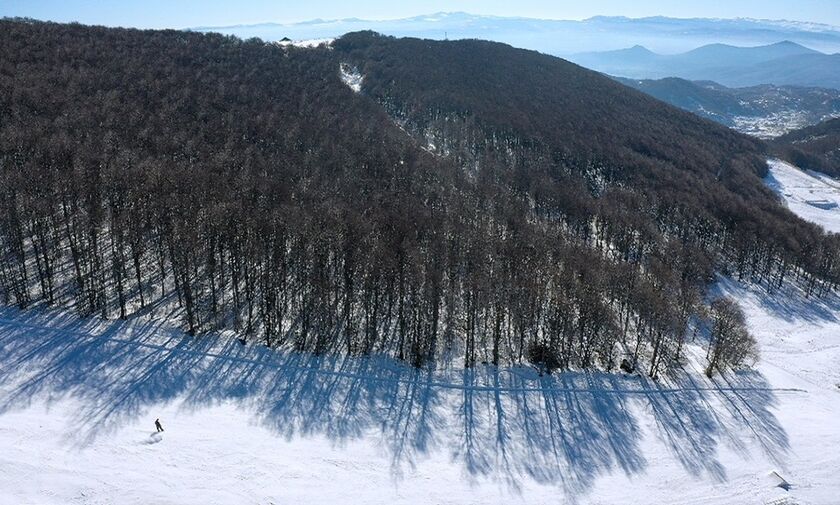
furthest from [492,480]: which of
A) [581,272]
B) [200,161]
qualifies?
[200,161]

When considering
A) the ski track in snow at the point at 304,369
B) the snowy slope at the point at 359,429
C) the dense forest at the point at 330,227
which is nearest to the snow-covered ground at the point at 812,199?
the dense forest at the point at 330,227

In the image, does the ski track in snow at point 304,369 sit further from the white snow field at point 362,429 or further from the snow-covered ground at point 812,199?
the snow-covered ground at point 812,199

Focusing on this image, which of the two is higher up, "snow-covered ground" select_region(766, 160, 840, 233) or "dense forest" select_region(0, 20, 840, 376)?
"dense forest" select_region(0, 20, 840, 376)

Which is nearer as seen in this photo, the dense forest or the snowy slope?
the snowy slope

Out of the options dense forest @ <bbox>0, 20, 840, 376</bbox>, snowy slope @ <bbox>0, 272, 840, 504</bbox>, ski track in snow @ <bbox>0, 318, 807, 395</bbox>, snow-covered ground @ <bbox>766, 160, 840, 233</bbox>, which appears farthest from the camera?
snow-covered ground @ <bbox>766, 160, 840, 233</bbox>

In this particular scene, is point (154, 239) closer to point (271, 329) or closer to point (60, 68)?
point (271, 329)

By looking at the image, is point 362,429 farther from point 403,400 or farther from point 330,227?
point 330,227

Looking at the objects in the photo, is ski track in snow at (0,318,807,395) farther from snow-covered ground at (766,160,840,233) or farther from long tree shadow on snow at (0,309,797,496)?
snow-covered ground at (766,160,840,233)

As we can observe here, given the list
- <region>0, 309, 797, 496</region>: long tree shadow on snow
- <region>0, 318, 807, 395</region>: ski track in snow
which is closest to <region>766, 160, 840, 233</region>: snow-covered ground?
<region>0, 309, 797, 496</region>: long tree shadow on snow
